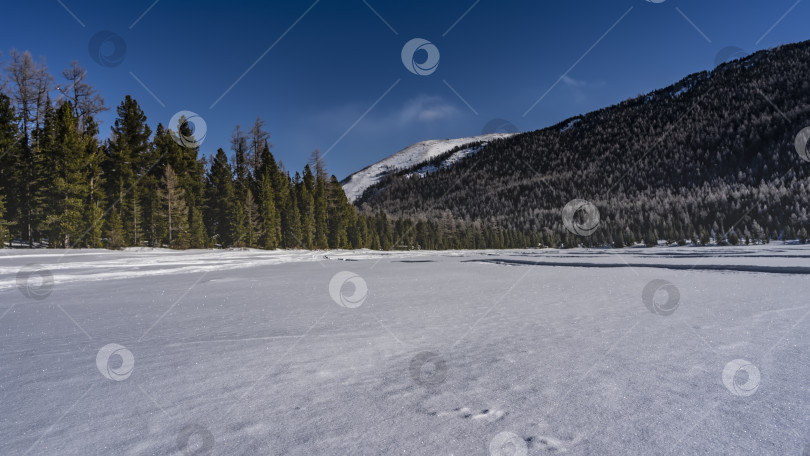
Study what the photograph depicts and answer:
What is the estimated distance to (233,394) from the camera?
2.90m

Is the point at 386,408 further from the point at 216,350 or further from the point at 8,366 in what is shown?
the point at 8,366

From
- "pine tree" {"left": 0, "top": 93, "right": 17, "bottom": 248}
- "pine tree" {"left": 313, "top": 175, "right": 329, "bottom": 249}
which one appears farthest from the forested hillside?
"pine tree" {"left": 0, "top": 93, "right": 17, "bottom": 248}

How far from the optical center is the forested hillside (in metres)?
73.6

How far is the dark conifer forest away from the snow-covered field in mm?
30936

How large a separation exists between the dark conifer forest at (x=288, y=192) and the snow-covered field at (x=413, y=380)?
1218 inches

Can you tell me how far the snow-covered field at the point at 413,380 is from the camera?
2.12m

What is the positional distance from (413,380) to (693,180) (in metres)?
149

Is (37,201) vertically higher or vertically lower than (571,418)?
higher

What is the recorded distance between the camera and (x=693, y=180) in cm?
12031

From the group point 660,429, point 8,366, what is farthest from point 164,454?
point 8,366

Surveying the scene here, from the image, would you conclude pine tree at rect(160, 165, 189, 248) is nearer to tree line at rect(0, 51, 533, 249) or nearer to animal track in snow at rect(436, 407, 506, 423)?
tree line at rect(0, 51, 533, 249)

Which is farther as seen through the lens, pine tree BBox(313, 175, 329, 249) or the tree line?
pine tree BBox(313, 175, 329, 249)

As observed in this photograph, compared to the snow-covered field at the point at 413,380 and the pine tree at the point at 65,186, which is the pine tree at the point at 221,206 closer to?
the pine tree at the point at 65,186

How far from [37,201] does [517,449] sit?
129ft
